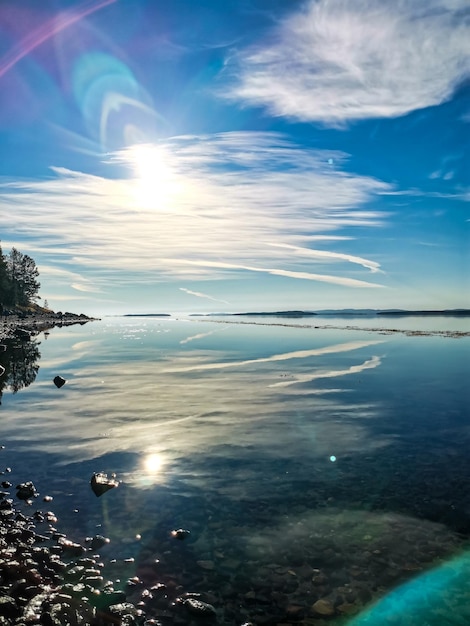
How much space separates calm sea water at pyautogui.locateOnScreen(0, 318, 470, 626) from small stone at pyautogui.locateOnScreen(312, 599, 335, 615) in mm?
43

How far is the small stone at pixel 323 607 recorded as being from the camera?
923cm

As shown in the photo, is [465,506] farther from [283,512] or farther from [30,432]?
[30,432]

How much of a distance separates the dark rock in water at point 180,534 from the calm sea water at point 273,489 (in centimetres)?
23

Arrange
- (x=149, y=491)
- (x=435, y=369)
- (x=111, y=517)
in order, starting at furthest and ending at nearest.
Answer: (x=435, y=369) < (x=149, y=491) < (x=111, y=517)

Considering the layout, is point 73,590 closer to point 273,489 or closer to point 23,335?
point 273,489

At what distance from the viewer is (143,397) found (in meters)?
31.6

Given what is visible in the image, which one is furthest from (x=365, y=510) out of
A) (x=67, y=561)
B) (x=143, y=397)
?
(x=143, y=397)

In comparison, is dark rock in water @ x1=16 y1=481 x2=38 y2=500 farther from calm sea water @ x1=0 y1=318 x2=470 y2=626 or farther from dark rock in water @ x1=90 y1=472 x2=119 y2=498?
dark rock in water @ x1=90 y1=472 x2=119 y2=498

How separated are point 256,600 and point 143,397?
2310cm

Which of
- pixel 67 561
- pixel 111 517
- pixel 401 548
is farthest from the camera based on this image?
pixel 111 517

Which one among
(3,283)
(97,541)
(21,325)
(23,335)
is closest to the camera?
(97,541)

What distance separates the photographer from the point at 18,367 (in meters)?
46.9

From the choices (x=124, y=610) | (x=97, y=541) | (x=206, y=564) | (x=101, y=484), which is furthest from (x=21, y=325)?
(x=124, y=610)

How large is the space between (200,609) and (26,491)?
8203 millimetres
